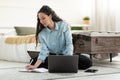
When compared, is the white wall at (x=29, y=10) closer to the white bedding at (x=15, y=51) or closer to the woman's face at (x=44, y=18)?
the white bedding at (x=15, y=51)

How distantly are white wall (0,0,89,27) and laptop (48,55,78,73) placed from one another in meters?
2.83

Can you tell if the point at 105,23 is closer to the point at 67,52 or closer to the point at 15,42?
the point at 15,42

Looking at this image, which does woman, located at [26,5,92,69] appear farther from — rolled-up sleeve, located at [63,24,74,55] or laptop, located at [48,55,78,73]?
laptop, located at [48,55,78,73]

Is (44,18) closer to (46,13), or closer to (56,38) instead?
(46,13)

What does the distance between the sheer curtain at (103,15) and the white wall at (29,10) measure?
1.05ft

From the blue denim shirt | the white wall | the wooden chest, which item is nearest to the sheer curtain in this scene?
the white wall

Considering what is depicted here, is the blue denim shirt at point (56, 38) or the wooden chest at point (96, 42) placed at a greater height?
the blue denim shirt at point (56, 38)

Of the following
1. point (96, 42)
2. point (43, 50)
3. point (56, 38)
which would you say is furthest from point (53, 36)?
point (96, 42)

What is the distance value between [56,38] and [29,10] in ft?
9.53

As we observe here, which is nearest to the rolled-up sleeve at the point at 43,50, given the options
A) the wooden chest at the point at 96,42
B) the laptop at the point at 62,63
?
the laptop at the point at 62,63

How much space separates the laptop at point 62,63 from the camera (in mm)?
2625

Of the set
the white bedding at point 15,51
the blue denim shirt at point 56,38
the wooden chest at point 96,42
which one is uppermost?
the blue denim shirt at point 56,38

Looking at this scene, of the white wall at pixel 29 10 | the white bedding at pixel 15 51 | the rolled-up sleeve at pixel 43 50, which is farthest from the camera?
the white wall at pixel 29 10

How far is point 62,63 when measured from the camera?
8.77 feet
